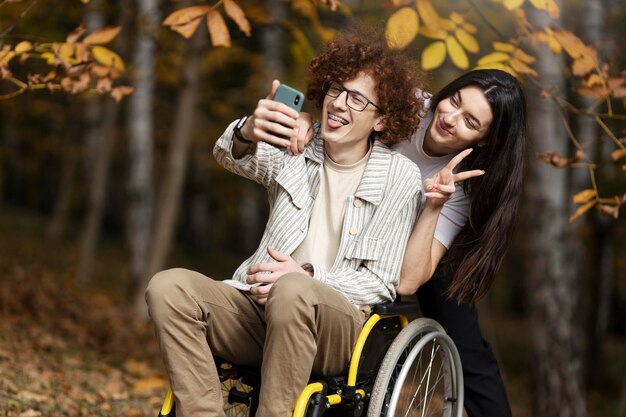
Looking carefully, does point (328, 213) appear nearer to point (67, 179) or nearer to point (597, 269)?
point (597, 269)

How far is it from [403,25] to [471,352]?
4.27 ft

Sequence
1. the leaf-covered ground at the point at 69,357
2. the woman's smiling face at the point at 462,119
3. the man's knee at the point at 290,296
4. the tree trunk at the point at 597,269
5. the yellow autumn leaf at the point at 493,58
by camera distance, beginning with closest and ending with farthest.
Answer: the man's knee at the point at 290,296 < the woman's smiling face at the point at 462,119 < the yellow autumn leaf at the point at 493,58 < the leaf-covered ground at the point at 69,357 < the tree trunk at the point at 597,269

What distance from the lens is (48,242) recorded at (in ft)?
45.1

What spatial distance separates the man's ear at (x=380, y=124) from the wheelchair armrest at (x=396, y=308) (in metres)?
0.57

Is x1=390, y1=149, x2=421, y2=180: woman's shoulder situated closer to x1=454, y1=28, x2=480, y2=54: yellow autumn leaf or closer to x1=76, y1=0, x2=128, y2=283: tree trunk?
x1=454, y1=28, x2=480, y2=54: yellow autumn leaf

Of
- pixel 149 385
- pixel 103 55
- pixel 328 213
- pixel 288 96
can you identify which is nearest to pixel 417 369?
pixel 328 213

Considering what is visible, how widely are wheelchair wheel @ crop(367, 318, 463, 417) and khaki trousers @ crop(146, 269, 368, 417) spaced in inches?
6.1

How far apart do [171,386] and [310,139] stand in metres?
0.92

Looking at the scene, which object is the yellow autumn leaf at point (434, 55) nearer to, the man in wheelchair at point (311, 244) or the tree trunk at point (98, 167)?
the man in wheelchair at point (311, 244)

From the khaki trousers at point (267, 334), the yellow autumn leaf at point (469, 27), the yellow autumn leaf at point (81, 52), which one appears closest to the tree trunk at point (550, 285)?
the yellow autumn leaf at point (469, 27)

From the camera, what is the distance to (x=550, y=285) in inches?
219

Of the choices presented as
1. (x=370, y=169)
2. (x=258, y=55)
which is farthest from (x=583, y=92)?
(x=258, y=55)

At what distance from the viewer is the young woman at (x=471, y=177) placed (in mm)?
2830

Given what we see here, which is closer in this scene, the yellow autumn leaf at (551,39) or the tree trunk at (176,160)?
the yellow autumn leaf at (551,39)
